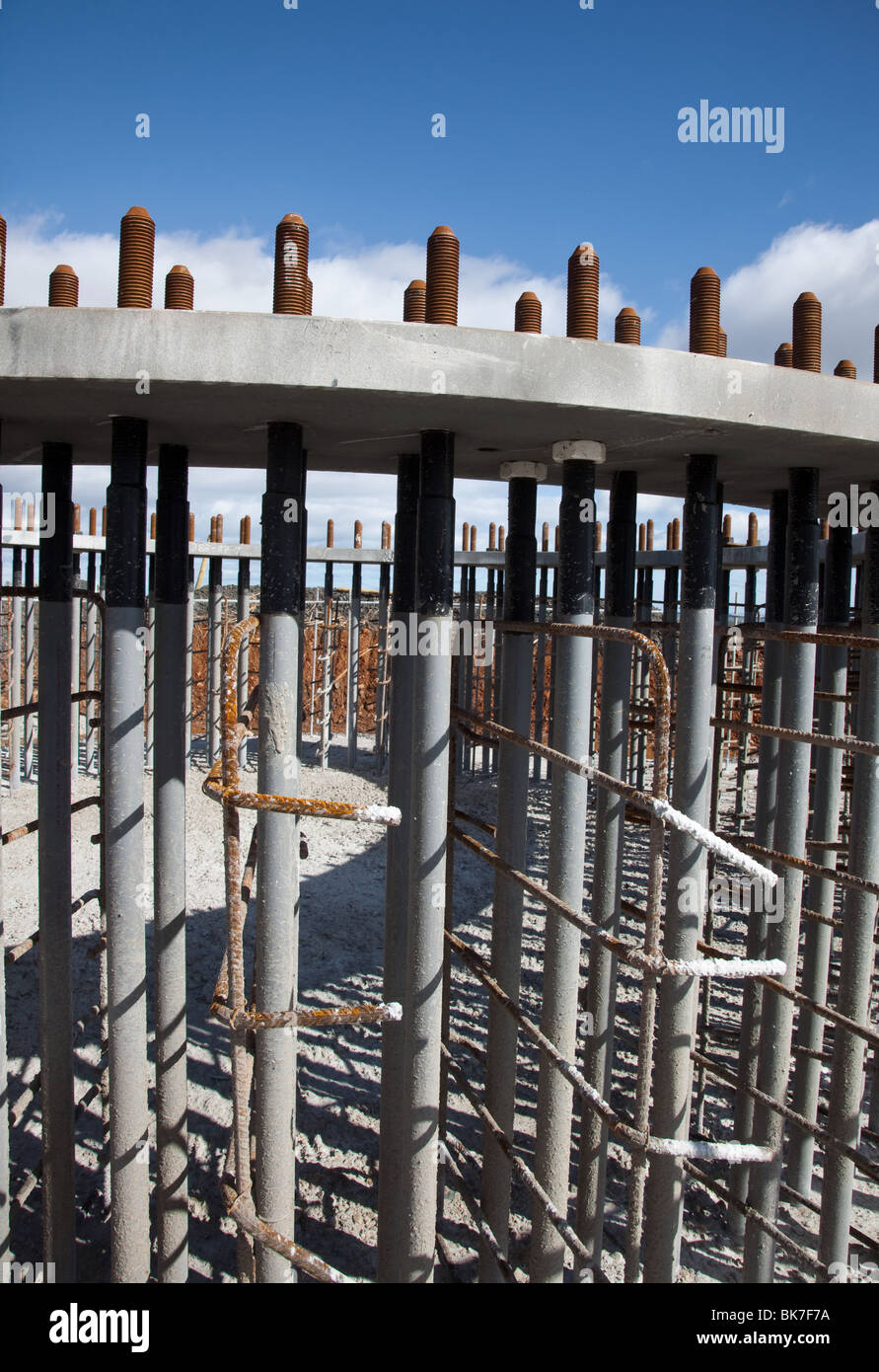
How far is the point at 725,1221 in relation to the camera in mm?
5625

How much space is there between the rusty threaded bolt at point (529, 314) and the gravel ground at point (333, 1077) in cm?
412

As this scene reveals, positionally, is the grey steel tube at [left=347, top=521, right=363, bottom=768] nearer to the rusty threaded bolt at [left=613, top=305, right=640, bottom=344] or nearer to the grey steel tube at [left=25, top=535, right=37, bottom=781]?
the grey steel tube at [left=25, top=535, right=37, bottom=781]

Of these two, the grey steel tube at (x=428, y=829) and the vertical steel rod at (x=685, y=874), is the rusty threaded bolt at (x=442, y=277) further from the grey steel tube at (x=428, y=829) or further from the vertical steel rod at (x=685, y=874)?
the vertical steel rod at (x=685, y=874)

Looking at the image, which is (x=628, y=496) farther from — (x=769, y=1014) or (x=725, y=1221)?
(x=725, y=1221)

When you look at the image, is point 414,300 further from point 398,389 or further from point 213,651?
point 213,651

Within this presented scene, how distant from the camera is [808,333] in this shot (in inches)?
162

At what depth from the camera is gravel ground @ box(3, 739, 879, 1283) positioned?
5.29 metres

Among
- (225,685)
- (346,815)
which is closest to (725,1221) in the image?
(346,815)

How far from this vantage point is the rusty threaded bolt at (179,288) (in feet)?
11.8

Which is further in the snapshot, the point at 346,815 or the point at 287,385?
the point at 287,385

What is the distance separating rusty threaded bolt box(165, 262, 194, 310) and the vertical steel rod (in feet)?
7.83

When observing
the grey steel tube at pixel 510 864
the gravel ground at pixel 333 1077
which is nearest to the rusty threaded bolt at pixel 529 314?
the grey steel tube at pixel 510 864
